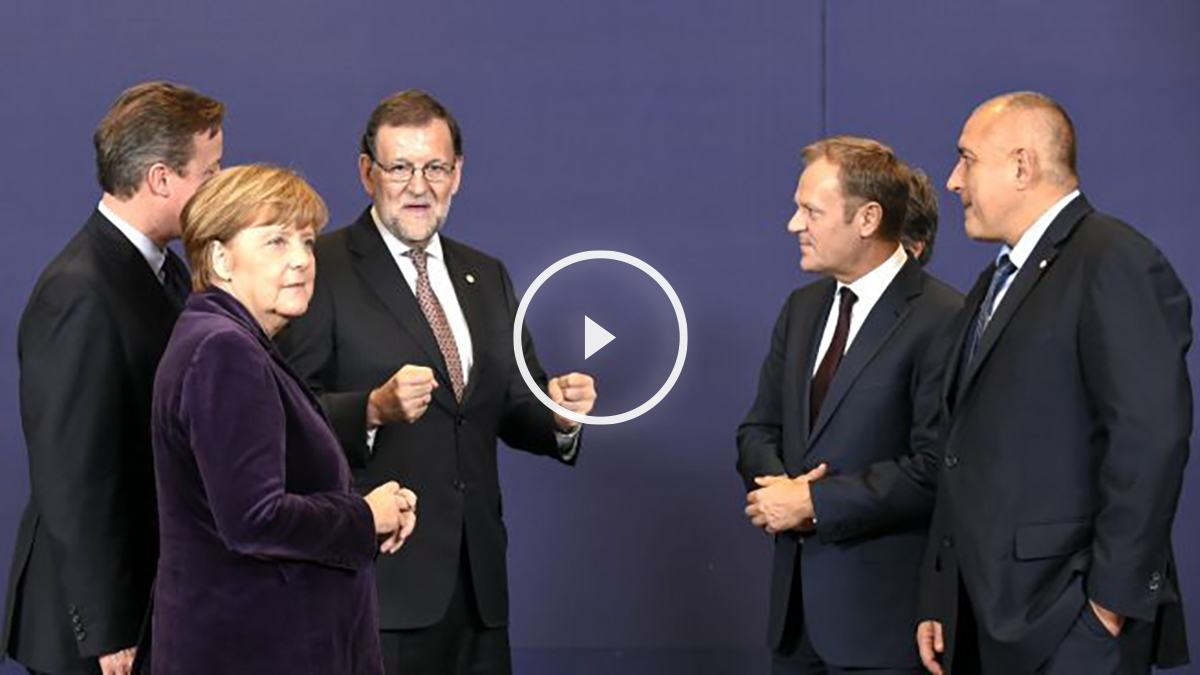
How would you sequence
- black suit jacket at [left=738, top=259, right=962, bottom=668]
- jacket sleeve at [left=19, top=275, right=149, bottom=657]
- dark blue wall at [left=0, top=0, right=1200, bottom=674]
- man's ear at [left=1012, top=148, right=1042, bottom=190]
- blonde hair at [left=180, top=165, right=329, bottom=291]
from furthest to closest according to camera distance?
dark blue wall at [left=0, top=0, right=1200, bottom=674] < black suit jacket at [left=738, top=259, right=962, bottom=668] < man's ear at [left=1012, top=148, right=1042, bottom=190] < jacket sleeve at [left=19, top=275, right=149, bottom=657] < blonde hair at [left=180, top=165, right=329, bottom=291]

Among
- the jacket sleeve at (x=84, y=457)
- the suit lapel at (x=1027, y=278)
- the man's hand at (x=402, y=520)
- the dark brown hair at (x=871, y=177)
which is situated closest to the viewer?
the man's hand at (x=402, y=520)

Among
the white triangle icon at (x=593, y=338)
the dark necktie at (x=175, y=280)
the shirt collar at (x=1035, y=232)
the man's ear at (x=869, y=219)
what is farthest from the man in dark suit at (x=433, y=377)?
the white triangle icon at (x=593, y=338)

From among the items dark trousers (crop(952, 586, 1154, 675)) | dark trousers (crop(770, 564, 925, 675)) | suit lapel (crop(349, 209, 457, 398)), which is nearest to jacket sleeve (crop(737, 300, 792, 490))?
dark trousers (crop(770, 564, 925, 675))

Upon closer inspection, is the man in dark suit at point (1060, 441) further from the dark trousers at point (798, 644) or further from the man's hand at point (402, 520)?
the man's hand at point (402, 520)

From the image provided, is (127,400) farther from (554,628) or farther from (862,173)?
(554,628)

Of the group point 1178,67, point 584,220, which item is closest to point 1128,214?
point 1178,67

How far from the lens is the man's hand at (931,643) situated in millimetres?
3348

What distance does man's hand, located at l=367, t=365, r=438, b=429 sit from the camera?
11.1 ft

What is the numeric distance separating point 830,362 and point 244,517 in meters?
1.61

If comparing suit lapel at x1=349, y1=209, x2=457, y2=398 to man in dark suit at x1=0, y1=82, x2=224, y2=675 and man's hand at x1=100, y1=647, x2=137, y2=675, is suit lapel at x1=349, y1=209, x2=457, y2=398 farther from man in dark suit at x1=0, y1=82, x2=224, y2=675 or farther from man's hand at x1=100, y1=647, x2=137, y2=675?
man's hand at x1=100, y1=647, x2=137, y2=675

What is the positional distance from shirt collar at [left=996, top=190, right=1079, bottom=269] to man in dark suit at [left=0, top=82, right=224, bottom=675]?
1.62 metres

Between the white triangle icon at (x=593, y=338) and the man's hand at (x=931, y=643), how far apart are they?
6.84 ft

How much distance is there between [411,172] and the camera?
375cm

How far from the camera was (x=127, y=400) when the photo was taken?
10.3 feet
